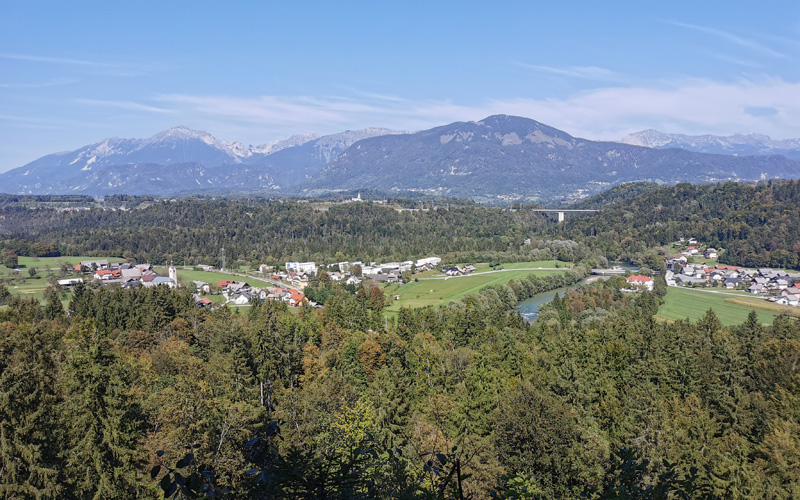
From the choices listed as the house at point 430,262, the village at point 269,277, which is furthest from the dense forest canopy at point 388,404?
the house at point 430,262

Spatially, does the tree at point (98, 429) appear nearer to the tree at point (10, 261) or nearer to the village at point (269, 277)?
the village at point (269, 277)

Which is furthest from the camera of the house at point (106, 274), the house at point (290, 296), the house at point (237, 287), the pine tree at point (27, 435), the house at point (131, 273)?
the house at point (131, 273)

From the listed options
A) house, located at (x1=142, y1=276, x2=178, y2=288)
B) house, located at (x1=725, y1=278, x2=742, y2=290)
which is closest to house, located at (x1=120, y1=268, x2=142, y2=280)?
house, located at (x1=142, y1=276, x2=178, y2=288)

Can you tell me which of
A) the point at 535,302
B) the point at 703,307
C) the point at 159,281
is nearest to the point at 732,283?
the point at 703,307

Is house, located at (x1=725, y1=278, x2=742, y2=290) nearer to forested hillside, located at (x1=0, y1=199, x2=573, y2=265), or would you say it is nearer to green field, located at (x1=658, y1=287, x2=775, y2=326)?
green field, located at (x1=658, y1=287, x2=775, y2=326)

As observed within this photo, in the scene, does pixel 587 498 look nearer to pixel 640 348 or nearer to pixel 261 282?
pixel 640 348

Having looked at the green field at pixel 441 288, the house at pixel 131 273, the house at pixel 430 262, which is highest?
the house at pixel 131 273

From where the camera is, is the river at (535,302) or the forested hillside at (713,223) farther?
the forested hillside at (713,223)
